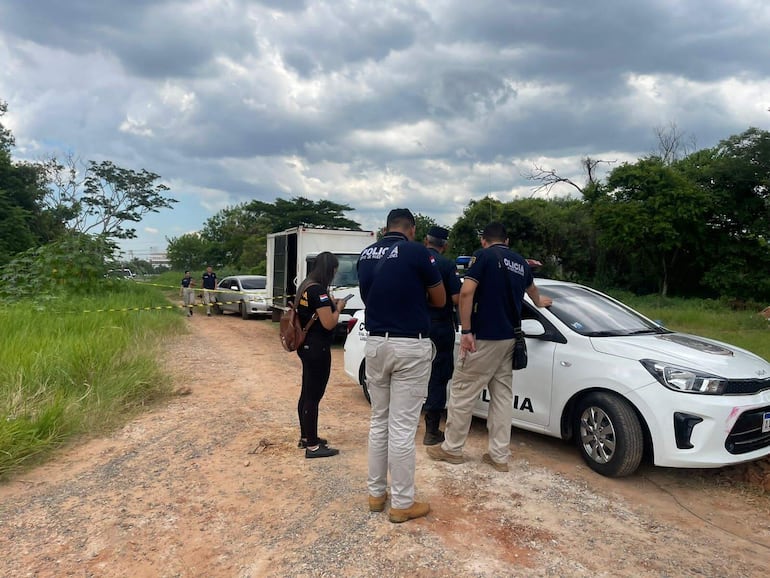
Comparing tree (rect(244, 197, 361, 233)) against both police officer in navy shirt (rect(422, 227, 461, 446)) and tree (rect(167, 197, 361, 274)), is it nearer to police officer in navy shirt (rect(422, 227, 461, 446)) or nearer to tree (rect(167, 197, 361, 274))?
tree (rect(167, 197, 361, 274))

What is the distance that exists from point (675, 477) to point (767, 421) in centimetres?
77

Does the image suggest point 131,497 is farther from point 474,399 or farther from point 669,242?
point 669,242

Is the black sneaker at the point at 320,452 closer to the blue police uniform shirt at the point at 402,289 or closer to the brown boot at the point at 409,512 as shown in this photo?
the brown boot at the point at 409,512

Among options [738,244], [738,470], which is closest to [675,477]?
[738,470]

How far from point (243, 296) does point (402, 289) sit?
14.9 m

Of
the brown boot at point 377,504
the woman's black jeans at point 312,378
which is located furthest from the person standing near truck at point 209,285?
the brown boot at point 377,504

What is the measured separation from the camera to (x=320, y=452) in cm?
457

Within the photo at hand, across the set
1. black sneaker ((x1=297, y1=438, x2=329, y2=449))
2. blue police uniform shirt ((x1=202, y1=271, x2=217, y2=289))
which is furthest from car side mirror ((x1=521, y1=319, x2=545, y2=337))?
blue police uniform shirt ((x1=202, y1=271, x2=217, y2=289))

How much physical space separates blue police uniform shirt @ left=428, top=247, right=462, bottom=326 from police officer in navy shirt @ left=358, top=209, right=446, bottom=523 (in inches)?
42.3

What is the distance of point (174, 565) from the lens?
300 cm

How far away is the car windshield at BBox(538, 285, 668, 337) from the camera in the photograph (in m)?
4.76

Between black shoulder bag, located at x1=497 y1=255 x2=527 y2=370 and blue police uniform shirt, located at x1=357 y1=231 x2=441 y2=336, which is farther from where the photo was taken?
black shoulder bag, located at x1=497 y1=255 x2=527 y2=370

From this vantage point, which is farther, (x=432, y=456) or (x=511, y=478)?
(x=432, y=456)

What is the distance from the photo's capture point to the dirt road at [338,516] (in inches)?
118
